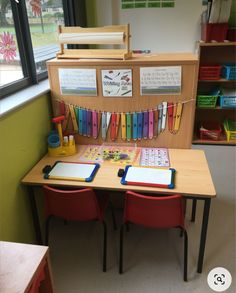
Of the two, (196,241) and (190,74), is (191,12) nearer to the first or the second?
(190,74)

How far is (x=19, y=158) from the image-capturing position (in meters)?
1.66

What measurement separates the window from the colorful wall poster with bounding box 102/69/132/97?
2.00 feet

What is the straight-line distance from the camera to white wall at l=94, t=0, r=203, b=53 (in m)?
3.18

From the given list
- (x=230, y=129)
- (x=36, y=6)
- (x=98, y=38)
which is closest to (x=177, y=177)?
(x=98, y=38)

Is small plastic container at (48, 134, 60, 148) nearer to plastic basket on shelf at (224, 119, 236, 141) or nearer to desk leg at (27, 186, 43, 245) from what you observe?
desk leg at (27, 186, 43, 245)

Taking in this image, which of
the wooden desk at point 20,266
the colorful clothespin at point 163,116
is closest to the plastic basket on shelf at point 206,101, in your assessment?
the colorful clothespin at point 163,116

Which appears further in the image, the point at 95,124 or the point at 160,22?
the point at 160,22

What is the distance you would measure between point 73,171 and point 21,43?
102cm

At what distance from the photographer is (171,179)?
1.57 m

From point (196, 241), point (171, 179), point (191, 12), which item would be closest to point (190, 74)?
point (171, 179)

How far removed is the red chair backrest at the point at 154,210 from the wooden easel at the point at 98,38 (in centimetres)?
93

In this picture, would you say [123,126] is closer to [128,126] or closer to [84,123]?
[128,126]

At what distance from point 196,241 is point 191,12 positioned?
2.56 meters

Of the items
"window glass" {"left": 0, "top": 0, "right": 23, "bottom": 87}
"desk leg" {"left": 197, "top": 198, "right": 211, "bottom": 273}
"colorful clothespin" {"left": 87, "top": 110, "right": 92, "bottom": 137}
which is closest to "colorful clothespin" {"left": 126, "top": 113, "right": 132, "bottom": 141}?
"colorful clothespin" {"left": 87, "top": 110, "right": 92, "bottom": 137}
